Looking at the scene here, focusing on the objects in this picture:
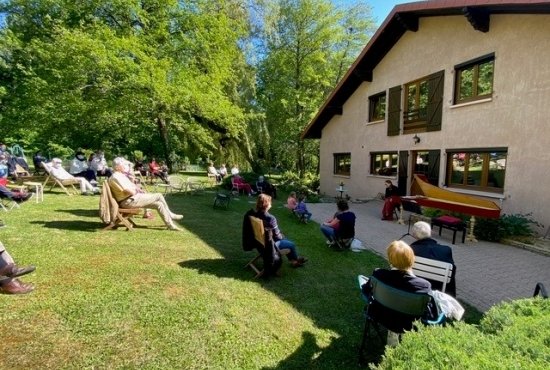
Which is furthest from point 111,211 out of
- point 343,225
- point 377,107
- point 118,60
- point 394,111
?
point 377,107

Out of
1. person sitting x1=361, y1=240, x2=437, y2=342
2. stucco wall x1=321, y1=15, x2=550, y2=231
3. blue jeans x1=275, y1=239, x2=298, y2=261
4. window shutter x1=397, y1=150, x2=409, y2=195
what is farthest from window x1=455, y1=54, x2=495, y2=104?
person sitting x1=361, y1=240, x2=437, y2=342

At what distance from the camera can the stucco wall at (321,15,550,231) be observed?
300 inches

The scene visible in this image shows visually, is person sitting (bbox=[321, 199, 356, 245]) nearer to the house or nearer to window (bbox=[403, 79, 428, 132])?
the house

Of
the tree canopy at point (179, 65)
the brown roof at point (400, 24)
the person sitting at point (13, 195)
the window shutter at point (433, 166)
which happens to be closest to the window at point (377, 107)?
the brown roof at point (400, 24)

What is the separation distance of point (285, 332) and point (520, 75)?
880 centimetres

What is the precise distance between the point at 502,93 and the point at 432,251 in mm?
7004

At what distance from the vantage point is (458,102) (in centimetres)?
1016

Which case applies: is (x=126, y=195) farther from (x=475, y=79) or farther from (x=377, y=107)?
(x=377, y=107)

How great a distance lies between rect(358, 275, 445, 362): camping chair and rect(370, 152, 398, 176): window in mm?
11090

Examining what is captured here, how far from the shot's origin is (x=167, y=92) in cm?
1376

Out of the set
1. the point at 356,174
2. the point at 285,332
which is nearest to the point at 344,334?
the point at 285,332

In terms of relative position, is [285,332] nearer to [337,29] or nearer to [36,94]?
[36,94]

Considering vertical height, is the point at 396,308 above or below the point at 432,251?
below

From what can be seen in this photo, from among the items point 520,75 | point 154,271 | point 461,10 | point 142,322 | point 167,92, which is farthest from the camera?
point 167,92
